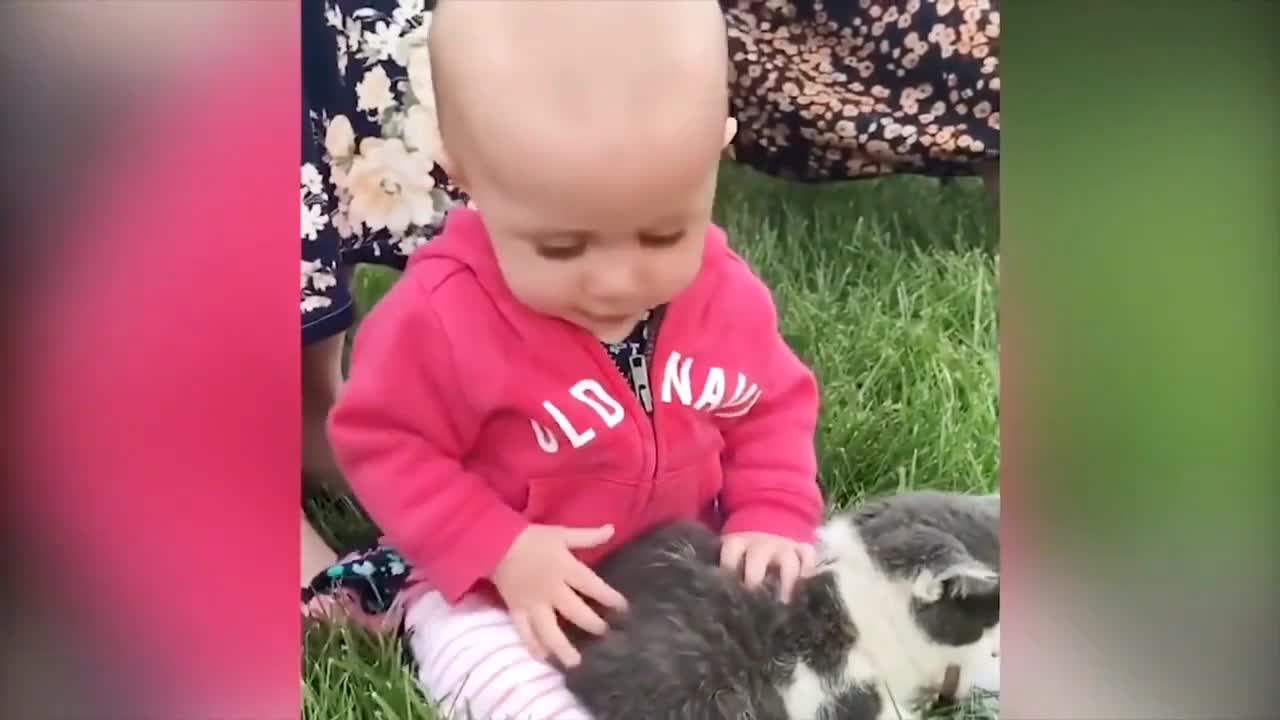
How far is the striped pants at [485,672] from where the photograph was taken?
84cm

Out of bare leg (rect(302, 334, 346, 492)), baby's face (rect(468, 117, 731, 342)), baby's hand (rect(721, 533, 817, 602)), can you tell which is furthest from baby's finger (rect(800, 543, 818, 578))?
bare leg (rect(302, 334, 346, 492))

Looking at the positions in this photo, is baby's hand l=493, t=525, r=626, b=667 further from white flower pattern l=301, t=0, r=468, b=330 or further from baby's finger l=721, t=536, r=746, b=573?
white flower pattern l=301, t=0, r=468, b=330

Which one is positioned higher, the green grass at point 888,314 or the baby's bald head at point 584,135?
the baby's bald head at point 584,135

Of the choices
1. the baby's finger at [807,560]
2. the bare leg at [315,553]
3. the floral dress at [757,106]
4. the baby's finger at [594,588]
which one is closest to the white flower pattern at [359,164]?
the floral dress at [757,106]

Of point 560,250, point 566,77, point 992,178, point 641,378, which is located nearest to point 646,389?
point 641,378

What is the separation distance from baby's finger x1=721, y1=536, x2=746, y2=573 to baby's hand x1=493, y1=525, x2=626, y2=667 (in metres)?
0.10

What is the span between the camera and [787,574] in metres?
0.90

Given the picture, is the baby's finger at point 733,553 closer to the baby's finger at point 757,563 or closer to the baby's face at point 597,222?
the baby's finger at point 757,563

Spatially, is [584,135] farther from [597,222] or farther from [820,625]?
[820,625]

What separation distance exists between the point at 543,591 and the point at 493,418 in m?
0.12

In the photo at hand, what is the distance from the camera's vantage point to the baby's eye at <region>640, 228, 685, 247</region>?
0.83 meters
